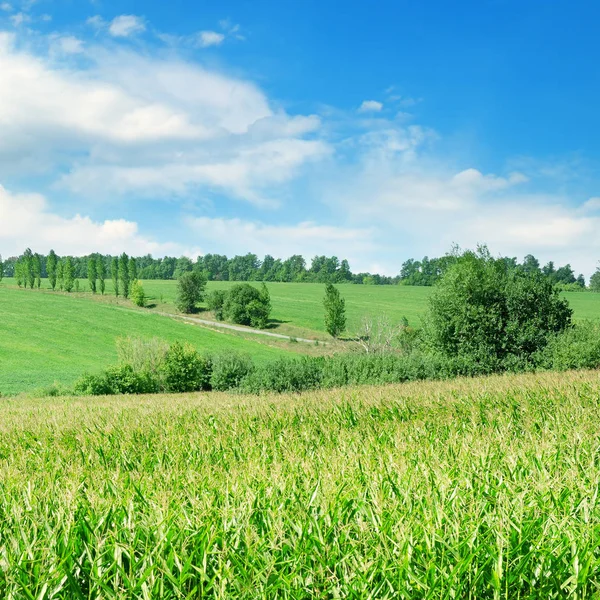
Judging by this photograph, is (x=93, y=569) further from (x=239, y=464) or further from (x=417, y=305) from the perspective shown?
(x=417, y=305)

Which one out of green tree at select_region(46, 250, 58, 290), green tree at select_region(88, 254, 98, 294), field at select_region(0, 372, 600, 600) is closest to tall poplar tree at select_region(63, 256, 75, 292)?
green tree at select_region(88, 254, 98, 294)

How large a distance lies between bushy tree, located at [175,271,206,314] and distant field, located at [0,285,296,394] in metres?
7.09

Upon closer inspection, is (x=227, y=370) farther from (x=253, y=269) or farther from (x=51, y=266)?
(x=253, y=269)

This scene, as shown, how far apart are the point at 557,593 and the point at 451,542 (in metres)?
0.54

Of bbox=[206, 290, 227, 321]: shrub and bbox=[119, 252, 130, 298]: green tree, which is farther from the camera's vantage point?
bbox=[119, 252, 130, 298]: green tree

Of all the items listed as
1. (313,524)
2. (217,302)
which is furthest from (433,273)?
(313,524)

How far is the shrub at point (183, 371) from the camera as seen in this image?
1538 inches

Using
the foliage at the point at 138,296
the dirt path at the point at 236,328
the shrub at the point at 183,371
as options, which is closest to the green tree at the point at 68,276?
the foliage at the point at 138,296

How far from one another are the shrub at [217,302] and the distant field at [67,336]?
9.88m

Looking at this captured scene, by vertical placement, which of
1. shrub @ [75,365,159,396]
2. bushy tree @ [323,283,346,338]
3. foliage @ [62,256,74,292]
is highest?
foliage @ [62,256,74,292]

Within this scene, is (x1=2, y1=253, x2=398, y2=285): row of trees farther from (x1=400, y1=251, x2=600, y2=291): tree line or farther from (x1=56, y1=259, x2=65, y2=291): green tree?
(x1=56, y1=259, x2=65, y2=291): green tree

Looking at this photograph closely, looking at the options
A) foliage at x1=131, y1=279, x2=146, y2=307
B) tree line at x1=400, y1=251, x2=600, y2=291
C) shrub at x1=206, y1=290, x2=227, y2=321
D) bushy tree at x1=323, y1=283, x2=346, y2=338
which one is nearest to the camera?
bushy tree at x1=323, y1=283, x2=346, y2=338

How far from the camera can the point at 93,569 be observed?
2852 mm

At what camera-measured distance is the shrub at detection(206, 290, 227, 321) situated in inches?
3565
